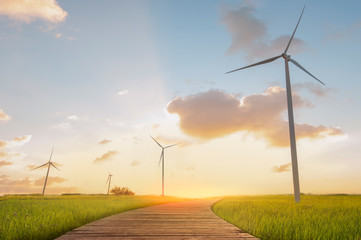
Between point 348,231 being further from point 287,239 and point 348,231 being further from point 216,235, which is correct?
point 216,235

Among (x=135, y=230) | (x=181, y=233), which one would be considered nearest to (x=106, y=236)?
(x=135, y=230)

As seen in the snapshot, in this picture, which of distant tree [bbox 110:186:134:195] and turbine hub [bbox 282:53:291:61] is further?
distant tree [bbox 110:186:134:195]

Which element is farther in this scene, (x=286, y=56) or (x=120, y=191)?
(x=120, y=191)

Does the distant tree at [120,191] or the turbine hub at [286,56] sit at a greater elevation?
the turbine hub at [286,56]

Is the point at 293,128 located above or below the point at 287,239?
above

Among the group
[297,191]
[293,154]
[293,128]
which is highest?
[293,128]

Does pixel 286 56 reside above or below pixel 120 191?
above

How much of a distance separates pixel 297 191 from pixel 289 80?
9.52m

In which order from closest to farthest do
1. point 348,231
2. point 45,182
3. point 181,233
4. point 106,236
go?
point 106,236 < point 181,233 < point 348,231 < point 45,182

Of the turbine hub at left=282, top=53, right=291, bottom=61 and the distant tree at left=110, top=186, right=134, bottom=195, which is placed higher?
the turbine hub at left=282, top=53, right=291, bottom=61

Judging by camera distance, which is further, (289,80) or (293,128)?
(289,80)

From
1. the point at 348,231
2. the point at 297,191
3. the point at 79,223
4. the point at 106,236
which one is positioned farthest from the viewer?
the point at 297,191

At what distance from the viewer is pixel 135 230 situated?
21.6 ft

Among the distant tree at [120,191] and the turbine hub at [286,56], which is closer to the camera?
the turbine hub at [286,56]
